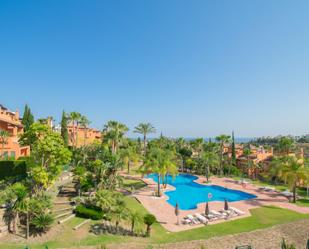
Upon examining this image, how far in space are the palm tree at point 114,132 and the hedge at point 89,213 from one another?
84.1 ft

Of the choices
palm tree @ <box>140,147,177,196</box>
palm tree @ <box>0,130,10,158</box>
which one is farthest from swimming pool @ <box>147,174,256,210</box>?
palm tree @ <box>0,130,10,158</box>

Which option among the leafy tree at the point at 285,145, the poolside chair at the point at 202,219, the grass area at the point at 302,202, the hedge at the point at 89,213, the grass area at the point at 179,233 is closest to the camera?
the grass area at the point at 179,233

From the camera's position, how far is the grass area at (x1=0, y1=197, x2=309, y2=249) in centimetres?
1331

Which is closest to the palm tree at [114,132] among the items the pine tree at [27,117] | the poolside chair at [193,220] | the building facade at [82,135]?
the building facade at [82,135]

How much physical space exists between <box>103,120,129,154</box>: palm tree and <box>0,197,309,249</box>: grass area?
26863mm

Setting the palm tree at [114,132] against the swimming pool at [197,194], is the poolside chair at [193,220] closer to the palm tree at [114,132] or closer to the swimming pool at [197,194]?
the swimming pool at [197,194]

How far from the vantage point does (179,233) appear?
15562 mm

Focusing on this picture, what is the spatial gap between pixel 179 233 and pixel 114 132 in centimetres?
2992

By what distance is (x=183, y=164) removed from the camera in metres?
51.5

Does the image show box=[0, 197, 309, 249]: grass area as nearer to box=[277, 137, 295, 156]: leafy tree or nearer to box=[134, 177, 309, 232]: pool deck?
box=[134, 177, 309, 232]: pool deck

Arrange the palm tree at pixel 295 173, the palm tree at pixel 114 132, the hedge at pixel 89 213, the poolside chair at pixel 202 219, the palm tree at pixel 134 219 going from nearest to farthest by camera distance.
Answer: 1. the palm tree at pixel 134 219
2. the hedge at pixel 89 213
3. the poolside chair at pixel 202 219
4. the palm tree at pixel 295 173
5. the palm tree at pixel 114 132

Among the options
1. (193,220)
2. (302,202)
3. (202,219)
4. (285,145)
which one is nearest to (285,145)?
(285,145)

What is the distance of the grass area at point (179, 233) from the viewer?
13312 mm

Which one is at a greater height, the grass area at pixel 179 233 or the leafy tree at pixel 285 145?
the leafy tree at pixel 285 145
